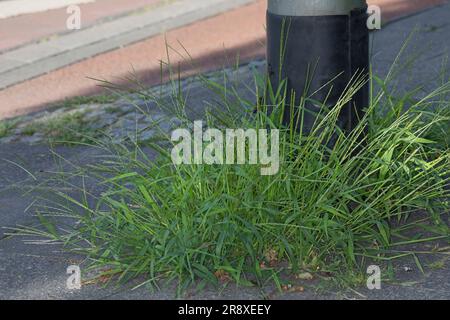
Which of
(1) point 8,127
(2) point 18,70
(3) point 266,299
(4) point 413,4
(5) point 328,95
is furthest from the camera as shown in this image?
(4) point 413,4

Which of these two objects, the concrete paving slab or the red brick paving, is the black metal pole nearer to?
the red brick paving

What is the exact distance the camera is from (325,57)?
14.2 ft

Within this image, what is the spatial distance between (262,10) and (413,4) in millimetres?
1584

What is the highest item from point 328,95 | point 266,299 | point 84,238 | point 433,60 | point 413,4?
point 413,4

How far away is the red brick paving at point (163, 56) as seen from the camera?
7523 millimetres

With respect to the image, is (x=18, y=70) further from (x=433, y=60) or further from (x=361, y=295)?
(x=361, y=295)

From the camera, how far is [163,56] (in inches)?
338

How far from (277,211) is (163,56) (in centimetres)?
485

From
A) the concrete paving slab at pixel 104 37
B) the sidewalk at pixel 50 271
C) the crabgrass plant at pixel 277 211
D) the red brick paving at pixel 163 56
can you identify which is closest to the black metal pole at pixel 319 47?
the crabgrass plant at pixel 277 211

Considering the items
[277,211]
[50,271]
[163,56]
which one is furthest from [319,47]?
[163,56]

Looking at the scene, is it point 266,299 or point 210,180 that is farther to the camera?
point 210,180

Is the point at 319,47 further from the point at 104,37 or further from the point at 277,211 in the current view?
the point at 104,37

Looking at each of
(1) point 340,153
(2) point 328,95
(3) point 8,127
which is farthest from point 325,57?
(3) point 8,127

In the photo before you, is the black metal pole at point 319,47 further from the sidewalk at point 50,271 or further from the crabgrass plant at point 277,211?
the sidewalk at point 50,271
